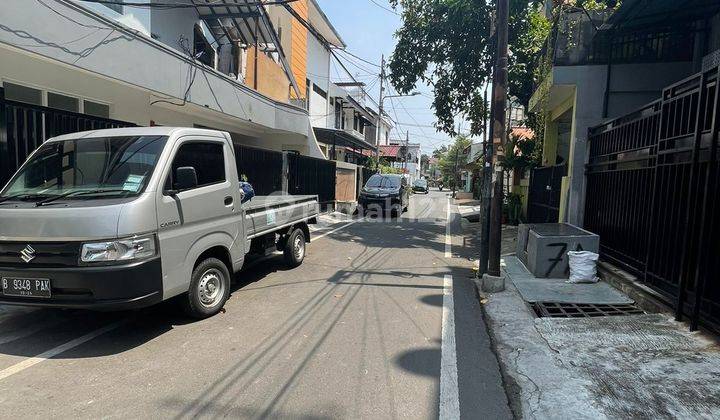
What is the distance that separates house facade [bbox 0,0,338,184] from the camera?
22.5 feet

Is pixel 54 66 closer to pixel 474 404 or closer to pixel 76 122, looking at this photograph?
pixel 76 122

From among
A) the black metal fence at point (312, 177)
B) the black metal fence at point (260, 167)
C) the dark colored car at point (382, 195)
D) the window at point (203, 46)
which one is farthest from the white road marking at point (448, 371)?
the window at point (203, 46)

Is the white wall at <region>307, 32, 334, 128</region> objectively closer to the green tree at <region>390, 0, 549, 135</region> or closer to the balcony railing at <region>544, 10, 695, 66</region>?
the green tree at <region>390, 0, 549, 135</region>

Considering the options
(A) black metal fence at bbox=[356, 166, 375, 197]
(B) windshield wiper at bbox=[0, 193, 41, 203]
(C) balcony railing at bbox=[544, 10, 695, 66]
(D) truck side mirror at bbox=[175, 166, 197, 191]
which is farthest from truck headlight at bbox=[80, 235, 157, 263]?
Answer: (A) black metal fence at bbox=[356, 166, 375, 197]

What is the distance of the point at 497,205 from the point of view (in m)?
6.88

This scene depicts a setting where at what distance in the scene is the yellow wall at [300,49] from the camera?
21459 mm

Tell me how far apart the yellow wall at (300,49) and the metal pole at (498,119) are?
49.2 feet

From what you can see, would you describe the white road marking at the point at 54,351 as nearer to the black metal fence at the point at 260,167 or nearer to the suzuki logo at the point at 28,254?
the suzuki logo at the point at 28,254

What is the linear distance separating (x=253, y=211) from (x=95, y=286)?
2.61m

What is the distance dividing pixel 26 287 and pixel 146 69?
6.31 meters

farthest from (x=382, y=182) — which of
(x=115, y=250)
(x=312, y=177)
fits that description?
(x=115, y=250)

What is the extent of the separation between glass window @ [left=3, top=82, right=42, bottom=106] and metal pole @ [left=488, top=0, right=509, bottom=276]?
8.82m

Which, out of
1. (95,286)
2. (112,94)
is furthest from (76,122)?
(95,286)

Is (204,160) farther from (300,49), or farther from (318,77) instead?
(318,77)
